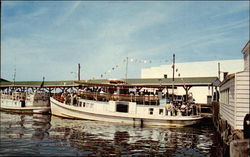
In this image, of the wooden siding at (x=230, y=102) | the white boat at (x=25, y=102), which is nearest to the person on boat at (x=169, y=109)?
the wooden siding at (x=230, y=102)

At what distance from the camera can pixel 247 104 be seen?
13.2 metres

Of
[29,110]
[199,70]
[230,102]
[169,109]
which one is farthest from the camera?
[199,70]

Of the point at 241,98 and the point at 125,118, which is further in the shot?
the point at 125,118

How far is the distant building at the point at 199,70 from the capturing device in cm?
4781

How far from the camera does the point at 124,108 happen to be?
30812 millimetres

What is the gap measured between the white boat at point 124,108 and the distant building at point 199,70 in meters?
17.7

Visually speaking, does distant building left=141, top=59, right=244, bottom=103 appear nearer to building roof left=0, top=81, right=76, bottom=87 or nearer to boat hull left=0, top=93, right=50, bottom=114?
building roof left=0, top=81, right=76, bottom=87

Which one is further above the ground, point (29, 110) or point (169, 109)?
point (169, 109)

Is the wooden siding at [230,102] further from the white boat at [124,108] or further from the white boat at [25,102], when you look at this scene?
the white boat at [25,102]

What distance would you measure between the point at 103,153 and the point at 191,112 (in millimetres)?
20519

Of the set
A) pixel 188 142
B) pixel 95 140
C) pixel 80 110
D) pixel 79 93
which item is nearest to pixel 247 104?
pixel 188 142

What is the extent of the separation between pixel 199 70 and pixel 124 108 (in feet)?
89.6

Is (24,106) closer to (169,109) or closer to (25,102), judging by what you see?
(25,102)

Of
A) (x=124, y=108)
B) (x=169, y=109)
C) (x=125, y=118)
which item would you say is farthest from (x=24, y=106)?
(x=169, y=109)
